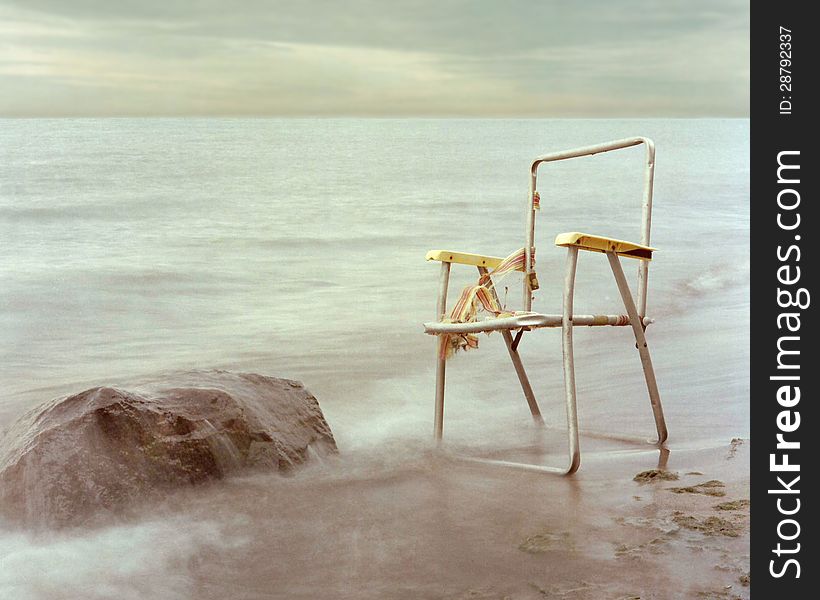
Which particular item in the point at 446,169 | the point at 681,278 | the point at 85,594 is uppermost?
the point at 446,169

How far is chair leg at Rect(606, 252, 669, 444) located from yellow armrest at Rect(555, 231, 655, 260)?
4 centimetres

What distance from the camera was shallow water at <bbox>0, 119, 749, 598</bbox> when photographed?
2432mm

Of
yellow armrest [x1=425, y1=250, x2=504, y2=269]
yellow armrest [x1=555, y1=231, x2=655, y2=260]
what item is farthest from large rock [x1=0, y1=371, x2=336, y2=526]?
yellow armrest [x1=555, y1=231, x2=655, y2=260]

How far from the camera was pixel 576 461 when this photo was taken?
112 inches

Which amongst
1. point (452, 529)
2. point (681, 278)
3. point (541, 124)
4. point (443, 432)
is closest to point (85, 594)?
point (452, 529)

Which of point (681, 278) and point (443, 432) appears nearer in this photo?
point (443, 432)

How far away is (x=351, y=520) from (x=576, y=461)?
724 millimetres

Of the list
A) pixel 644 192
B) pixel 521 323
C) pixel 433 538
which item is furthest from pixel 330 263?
pixel 433 538

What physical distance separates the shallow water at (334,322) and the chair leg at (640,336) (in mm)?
135

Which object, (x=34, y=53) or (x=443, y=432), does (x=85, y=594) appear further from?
(x=34, y=53)

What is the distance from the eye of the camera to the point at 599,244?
2.90 meters

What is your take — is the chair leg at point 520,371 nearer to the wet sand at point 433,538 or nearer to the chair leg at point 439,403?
the chair leg at point 439,403

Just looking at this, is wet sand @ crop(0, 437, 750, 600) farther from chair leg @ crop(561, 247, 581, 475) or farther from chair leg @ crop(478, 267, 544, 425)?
chair leg @ crop(478, 267, 544, 425)

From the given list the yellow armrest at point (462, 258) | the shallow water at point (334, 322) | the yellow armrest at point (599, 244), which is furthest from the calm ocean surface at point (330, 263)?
the yellow armrest at point (599, 244)
